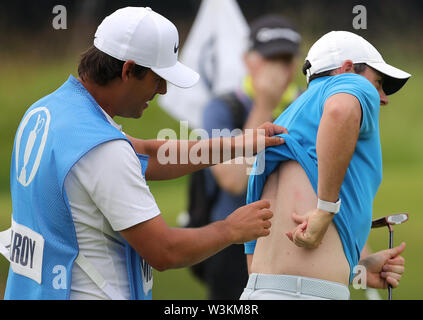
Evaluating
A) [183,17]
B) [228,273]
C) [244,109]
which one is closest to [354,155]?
[244,109]

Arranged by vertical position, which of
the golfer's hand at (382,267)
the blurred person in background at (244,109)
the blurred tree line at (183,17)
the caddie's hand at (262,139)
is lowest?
the golfer's hand at (382,267)

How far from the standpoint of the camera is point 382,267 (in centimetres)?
295

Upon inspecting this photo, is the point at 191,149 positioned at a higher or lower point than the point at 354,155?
higher

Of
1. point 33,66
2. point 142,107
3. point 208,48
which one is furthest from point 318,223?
point 33,66

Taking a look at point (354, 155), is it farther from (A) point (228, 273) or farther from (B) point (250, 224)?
(A) point (228, 273)

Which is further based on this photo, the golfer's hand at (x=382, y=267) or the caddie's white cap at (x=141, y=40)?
the golfer's hand at (x=382, y=267)

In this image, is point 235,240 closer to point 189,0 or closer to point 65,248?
point 65,248

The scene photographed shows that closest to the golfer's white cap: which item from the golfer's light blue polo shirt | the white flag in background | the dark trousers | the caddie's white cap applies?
the golfer's light blue polo shirt

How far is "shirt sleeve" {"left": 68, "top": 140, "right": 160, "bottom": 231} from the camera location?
2.38 meters

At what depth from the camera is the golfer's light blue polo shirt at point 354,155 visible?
2.57m

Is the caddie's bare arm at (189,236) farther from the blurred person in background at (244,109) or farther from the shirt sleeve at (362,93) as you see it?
the blurred person in background at (244,109)

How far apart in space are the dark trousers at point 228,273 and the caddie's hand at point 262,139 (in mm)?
2192

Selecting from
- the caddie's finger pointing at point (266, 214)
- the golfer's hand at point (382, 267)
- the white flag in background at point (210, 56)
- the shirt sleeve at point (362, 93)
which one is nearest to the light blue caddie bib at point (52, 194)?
the caddie's finger pointing at point (266, 214)

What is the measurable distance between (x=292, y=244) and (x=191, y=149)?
2.10 feet
